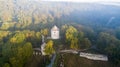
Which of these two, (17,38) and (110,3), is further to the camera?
(110,3)

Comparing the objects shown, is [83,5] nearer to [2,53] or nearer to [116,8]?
[116,8]

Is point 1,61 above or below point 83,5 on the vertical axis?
below

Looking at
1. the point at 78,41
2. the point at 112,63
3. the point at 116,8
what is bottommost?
the point at 112,63

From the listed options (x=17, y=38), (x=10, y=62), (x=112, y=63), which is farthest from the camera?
(x=17, y=38)

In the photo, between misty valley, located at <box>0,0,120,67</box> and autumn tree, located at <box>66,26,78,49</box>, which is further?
autumn tree, located at <box>66,26,78,49</box>

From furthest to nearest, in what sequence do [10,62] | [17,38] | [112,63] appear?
[17,38], [112,63], [10,62]

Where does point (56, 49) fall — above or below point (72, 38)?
below

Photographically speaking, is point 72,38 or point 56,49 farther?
point 72,38

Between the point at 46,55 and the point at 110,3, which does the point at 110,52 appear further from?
the point at 110,3

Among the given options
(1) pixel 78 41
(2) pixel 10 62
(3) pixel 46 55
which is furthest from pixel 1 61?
(1) pixel 78 41

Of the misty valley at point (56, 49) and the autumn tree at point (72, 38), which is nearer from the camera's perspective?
the misty valley at point (56, 49)
